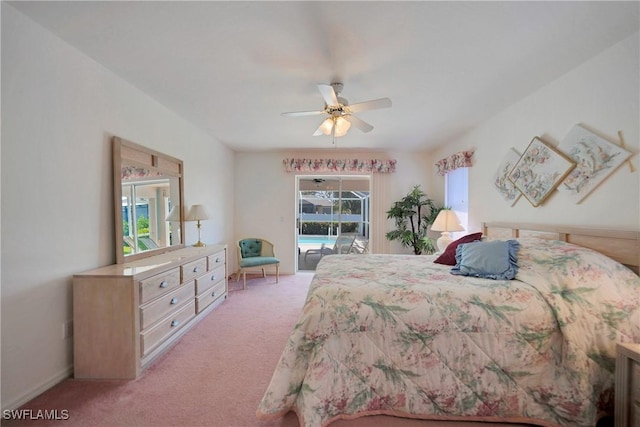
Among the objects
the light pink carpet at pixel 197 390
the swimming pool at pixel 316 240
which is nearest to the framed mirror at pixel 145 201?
the light pink carpet at pixel 197 390

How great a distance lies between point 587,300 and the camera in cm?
146

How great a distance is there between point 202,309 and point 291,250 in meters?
2.23

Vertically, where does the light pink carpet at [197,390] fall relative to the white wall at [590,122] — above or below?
below

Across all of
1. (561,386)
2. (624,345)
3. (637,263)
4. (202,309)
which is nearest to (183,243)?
(202,309)

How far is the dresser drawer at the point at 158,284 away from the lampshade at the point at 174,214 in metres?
0.84

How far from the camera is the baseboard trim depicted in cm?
155

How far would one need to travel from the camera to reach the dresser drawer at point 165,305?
201 cm

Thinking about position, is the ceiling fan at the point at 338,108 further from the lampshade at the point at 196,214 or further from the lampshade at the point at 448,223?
the lampshade at the point at 196,214

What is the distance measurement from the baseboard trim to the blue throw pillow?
2.97 meters

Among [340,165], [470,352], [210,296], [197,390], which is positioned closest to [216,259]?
[210,296]

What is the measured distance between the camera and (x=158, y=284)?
7.13 ft

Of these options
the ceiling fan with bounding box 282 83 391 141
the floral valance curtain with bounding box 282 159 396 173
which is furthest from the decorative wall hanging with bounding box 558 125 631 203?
the floral valance curtain with bounding box 282 159 396 173

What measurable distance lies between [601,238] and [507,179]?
1.12 m

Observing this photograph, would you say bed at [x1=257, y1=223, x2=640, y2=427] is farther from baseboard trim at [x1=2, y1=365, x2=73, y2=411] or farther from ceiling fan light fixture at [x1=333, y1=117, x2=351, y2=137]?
ceiling fan light fixture at [x1=333, y1=117, x2=351, y2=137]
